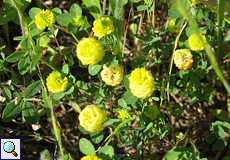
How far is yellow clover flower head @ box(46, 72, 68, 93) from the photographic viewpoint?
1.68 meters

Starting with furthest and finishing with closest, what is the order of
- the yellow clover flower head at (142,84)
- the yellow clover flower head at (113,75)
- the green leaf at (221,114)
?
the green leaf at (221,114) < the yellow clover flower head at (113,75) < the yellow clover flower head at (142,84)

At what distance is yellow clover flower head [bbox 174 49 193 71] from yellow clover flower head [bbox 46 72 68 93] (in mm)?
916

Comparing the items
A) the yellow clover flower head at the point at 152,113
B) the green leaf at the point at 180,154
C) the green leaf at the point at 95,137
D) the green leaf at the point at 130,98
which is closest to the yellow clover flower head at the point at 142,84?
the green leaf at the point at 130,98

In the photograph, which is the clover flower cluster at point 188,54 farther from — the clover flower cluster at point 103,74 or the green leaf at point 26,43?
the green leaf at point 26,43

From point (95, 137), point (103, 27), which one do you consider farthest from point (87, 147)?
point (103, 27)

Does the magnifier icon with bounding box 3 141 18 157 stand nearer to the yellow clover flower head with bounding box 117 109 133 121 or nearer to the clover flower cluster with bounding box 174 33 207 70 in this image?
the yellow clover flower head with bounding box 117 109 133 121

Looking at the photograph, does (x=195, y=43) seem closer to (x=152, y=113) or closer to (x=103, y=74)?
(x=152, y=113)

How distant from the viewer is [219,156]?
7.39 feet

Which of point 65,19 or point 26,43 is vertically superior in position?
point 65,19

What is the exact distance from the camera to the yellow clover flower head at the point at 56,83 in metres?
1.68

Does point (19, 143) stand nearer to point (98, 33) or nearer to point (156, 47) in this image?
point (98, 33)

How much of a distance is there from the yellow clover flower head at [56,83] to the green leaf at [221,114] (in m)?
1.55

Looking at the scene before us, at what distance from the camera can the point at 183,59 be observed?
70.1 inches

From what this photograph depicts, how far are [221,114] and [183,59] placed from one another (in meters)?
0.88
